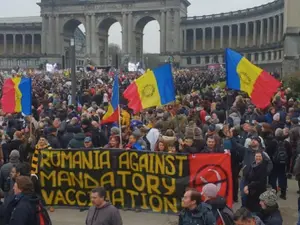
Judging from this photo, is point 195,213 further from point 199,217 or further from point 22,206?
point 22,206

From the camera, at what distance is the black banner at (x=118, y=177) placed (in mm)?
9703

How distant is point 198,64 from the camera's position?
101812 mm

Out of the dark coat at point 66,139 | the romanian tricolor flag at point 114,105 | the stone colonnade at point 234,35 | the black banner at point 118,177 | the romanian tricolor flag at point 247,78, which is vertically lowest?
the black banner at point 118,177

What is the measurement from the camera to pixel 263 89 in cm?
1215

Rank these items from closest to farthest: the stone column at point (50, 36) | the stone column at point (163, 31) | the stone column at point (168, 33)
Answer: the stone column at point (168, 33), the stone column at point (163, 31), the stone column at point (50, 36)

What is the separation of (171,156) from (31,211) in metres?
3.79

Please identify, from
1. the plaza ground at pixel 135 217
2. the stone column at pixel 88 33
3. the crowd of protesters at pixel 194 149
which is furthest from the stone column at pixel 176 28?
the plaza ground at pixel 135 217

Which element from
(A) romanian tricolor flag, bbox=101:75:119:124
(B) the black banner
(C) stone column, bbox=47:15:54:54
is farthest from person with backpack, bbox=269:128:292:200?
(C) stone column, bbox=47:15:54:54

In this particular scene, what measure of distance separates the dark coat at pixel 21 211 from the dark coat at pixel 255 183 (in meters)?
3.97

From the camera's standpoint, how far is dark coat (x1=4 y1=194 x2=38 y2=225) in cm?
632

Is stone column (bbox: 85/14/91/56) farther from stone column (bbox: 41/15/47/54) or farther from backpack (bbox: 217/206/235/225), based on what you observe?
backpack (bbox: 217/206/235/225)

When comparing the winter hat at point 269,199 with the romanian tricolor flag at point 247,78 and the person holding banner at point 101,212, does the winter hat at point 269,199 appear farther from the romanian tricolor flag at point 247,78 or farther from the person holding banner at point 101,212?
the romanian tricolor flag at point 247,78

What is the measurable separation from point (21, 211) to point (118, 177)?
3.84 metres

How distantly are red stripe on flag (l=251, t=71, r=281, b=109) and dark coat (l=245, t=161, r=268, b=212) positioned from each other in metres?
3.55
